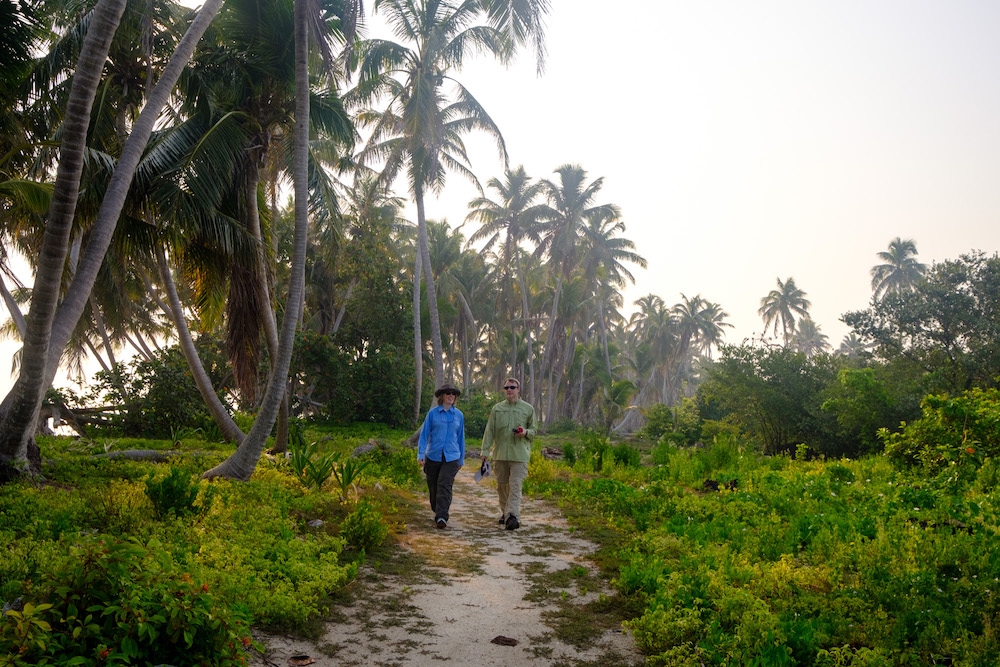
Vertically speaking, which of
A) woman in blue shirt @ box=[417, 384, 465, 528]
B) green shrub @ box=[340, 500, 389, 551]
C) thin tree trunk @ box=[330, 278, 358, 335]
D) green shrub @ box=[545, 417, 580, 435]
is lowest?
green shrub @ box=[340, 500, 389, 551]

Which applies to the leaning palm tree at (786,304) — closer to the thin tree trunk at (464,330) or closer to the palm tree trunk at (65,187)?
the thin tree trunk at (464,330)

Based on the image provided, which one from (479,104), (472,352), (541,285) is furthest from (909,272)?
(479,104)

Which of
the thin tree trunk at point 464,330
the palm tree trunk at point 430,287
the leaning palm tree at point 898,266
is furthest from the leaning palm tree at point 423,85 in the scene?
the leaning palm tree at point 898,266

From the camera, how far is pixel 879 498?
7770 millimetres

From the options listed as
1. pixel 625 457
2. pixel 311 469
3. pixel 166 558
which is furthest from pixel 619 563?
pixel 625 457

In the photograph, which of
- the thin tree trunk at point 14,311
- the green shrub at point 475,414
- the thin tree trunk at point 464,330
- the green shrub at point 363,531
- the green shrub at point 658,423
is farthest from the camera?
the thin tree trunk at point 464,330

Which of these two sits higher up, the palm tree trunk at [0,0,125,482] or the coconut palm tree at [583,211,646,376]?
the coconut palm tree at [583,211,646,376]

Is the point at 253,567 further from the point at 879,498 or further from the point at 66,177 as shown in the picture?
the point at 879,498

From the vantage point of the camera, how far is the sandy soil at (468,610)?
14.1ft

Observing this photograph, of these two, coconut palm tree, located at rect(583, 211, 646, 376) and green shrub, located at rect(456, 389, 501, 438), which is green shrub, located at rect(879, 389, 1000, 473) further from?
coconut palm tree, located at rect(583, 211, 646, 376)

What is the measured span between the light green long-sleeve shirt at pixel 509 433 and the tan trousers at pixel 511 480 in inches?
4.5

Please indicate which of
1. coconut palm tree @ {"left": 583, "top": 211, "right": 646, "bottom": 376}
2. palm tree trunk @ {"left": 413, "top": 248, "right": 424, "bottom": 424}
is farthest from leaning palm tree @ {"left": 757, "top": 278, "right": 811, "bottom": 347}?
palm tree trunk @ {"left": 413, "top": 248, "right": 424, "bottom": 424}

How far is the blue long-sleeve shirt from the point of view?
8.62 m

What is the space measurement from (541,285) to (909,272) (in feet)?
113
